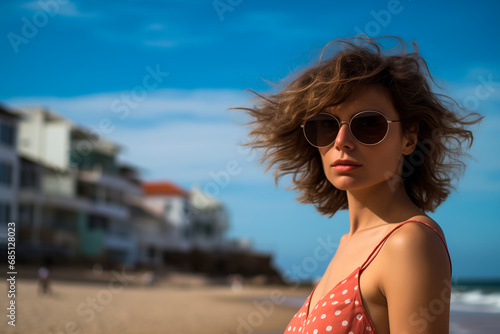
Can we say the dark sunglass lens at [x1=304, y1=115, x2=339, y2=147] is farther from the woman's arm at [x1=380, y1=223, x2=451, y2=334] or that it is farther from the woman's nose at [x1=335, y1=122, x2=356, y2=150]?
the woman's arm at [x1=380, y1=223, x2=451, y2=334]

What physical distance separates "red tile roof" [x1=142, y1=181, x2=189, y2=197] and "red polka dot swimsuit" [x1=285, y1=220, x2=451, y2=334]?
62.3 meters

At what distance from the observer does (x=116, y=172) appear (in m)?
46.2

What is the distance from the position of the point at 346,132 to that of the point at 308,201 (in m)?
0.67

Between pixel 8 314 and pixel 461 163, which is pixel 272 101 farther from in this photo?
pixel 8 314

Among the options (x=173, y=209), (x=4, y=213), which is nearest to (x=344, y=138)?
(x=4, y=213)

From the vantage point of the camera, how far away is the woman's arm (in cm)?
137

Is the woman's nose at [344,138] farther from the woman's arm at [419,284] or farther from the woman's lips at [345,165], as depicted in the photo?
the woman's arm at [419,284]

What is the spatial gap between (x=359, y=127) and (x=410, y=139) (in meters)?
0.22

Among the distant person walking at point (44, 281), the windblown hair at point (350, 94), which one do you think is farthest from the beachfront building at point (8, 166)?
the windblown hair at point (350, 94)

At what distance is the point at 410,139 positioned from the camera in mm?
1822

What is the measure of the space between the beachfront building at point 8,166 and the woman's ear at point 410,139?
33.6 m

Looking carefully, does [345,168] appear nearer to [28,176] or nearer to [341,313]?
[341,313]

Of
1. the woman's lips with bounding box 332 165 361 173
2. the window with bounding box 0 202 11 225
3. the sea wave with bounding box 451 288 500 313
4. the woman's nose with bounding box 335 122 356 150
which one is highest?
the woman's nose with bounding box 335 122 356 150

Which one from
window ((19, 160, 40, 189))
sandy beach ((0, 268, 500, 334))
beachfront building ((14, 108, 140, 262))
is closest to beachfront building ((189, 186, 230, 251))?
beachfront building ((14, 108, 140, 262))
